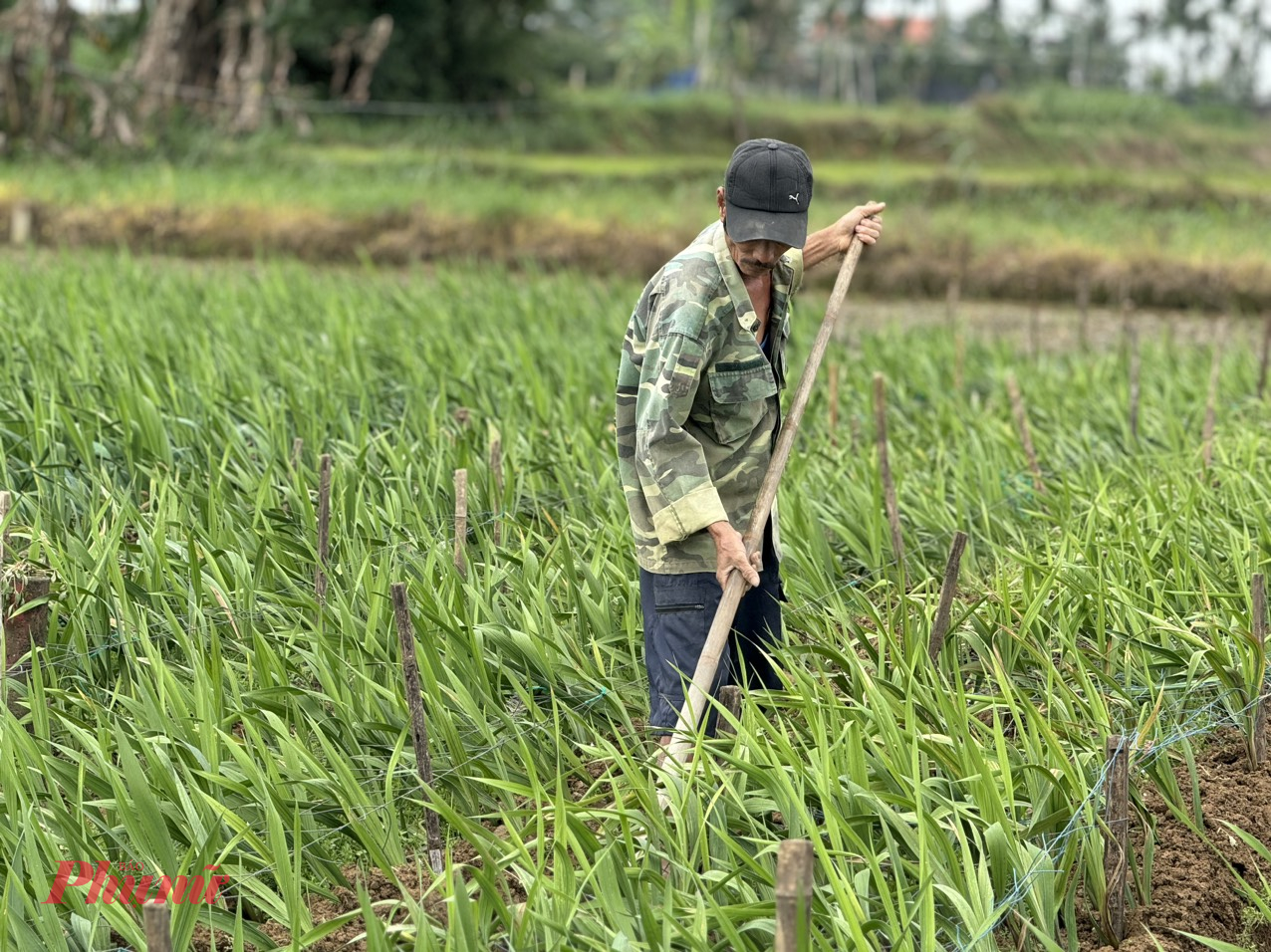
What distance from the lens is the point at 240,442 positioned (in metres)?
3.92

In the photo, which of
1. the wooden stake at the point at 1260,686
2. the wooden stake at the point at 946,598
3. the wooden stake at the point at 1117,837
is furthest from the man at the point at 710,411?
the wooden stake at the point at 1260,686

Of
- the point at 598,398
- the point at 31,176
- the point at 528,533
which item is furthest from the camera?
the point at 31,176

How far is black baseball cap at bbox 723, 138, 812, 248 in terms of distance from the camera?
242 centimetres

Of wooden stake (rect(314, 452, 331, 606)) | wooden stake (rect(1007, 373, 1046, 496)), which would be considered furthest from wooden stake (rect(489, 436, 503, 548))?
wooden stake (rect(1007, 373, 1046, 496))

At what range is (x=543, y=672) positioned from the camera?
2.82m

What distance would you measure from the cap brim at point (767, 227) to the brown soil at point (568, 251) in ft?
26.7

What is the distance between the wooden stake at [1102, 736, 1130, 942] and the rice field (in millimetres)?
35

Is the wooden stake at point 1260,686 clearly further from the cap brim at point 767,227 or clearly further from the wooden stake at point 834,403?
the wooden stake at point 834,403

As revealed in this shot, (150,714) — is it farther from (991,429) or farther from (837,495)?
→ (991,429)

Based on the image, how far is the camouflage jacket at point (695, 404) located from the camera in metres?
2.46

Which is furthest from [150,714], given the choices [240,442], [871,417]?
[871,417]

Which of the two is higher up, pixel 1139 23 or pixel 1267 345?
pixel 1139 23

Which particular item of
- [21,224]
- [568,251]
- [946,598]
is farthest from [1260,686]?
[21,224]

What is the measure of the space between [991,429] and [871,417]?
530mm
